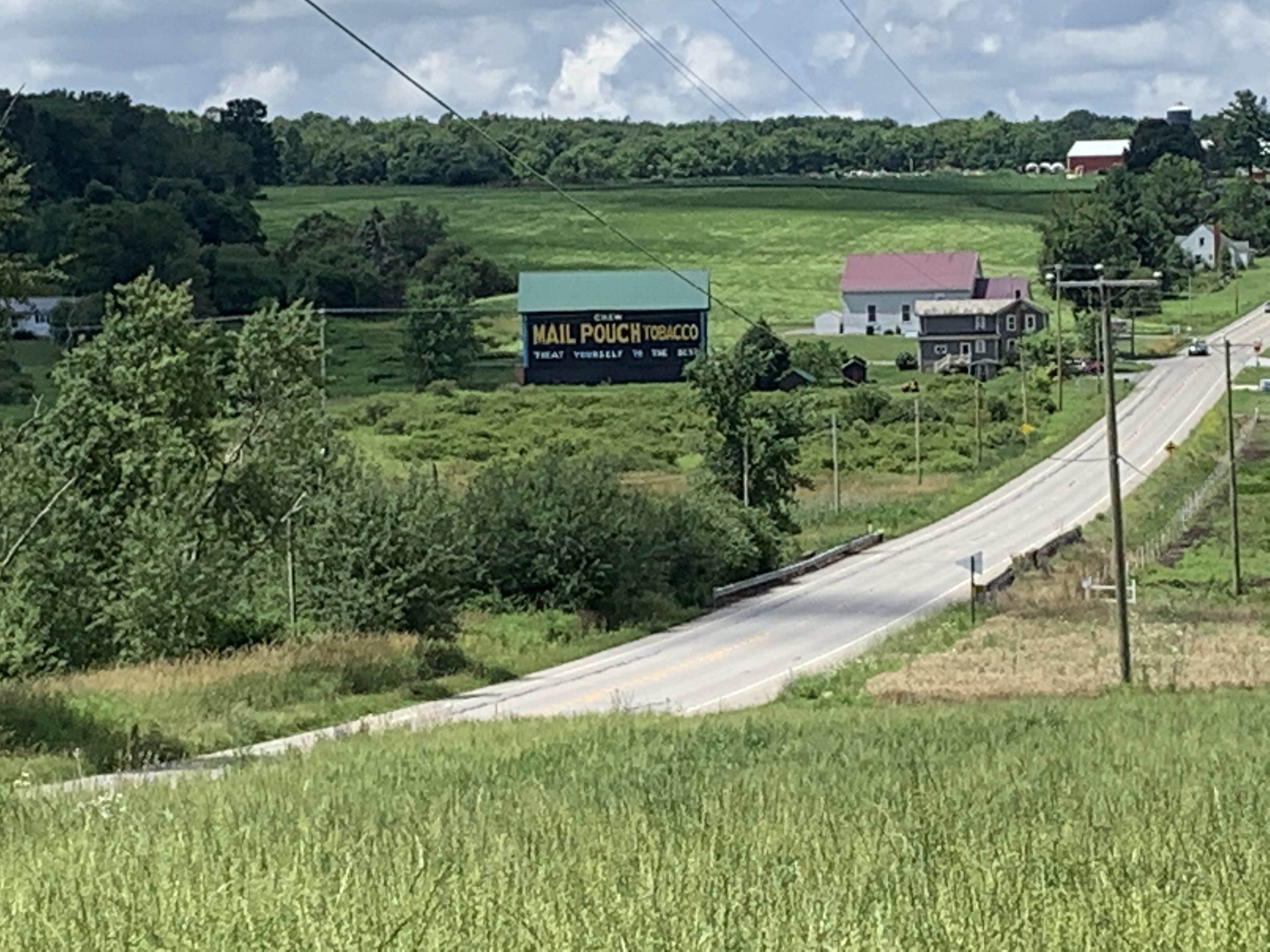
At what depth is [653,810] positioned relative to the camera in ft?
40.0

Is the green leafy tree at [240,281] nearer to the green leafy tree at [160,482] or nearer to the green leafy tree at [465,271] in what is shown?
the green leafy tree at [465,271]

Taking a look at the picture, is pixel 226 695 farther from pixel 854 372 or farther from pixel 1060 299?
pixel 1060 299

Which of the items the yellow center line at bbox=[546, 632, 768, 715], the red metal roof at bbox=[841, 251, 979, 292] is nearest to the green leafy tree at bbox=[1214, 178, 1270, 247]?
the red metal roof at bbox=[841, 251, 979, 292]

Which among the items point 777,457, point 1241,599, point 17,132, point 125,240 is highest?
point 17,132

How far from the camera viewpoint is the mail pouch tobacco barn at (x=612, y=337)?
12038cm

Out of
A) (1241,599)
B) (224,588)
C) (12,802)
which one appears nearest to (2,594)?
(224,588)

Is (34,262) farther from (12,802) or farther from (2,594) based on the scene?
(12,802)

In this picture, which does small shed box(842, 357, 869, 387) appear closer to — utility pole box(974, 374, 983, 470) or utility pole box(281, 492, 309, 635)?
utility pole box(974, 374, 983, 470)

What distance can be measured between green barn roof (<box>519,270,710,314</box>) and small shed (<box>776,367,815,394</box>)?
19.5ft

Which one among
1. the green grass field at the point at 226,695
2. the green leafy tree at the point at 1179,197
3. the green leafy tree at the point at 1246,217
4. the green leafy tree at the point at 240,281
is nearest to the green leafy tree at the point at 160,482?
the green grass field at the point at 226,695

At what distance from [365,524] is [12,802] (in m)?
27.0

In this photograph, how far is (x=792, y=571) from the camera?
6203 cm

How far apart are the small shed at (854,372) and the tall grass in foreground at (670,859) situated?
100193 mm

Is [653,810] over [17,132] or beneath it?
beneath
